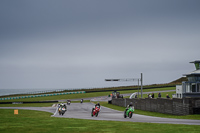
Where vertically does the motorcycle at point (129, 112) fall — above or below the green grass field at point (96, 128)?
above

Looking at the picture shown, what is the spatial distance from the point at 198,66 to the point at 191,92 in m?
7.41

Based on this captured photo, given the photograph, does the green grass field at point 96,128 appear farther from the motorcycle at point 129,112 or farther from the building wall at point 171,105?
the building wall at point 171,105


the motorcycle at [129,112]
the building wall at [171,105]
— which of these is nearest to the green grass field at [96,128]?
the motorcycle at [129,112]

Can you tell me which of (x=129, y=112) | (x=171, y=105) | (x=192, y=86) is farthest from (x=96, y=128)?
(x=192, y=86)

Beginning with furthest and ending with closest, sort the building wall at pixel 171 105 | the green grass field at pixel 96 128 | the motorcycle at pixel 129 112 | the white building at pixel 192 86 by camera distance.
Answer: the white building at pixel 192 86
the building wall at pixel 171 105
the motorcycle at pixel 129 112
the green grass field at pixel 96 128

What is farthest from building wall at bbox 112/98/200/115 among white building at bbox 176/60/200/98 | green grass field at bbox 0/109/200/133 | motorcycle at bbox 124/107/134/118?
green grass field at bbox 0/109/200/133

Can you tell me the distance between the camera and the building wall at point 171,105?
30.4 meters

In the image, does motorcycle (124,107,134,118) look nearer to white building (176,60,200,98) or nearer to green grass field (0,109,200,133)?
green grass field (0,109,200,133)

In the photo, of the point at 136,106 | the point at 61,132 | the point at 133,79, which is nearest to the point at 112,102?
the point at 133,79

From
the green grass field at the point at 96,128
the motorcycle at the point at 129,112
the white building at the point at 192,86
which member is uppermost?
the white building at the point at 192,86

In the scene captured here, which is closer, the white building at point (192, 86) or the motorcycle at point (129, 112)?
the motorcycle at point (129, 112)

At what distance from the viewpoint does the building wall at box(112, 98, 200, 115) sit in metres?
30.4

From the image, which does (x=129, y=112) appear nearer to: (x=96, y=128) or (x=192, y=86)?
(x=96, y=128)

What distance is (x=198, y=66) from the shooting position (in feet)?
148
